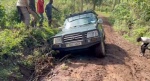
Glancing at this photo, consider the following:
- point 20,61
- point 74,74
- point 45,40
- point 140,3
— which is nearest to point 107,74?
point 74,74

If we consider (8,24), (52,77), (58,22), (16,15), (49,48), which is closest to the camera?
(52,77)

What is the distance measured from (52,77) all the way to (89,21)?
11.6 ft

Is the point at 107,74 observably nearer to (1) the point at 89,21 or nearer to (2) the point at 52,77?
(2) the point at 52,77

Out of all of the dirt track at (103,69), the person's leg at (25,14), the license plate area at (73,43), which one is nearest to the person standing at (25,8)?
the person's leg at (25,14)

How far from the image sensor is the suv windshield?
10602 mm

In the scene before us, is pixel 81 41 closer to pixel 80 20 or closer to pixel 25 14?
pixel 80 20

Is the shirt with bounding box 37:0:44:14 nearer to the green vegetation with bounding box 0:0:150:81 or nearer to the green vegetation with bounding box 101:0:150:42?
Result: the green vegetation with bounding box 0:0:150:81

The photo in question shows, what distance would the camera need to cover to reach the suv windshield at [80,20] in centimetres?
1060

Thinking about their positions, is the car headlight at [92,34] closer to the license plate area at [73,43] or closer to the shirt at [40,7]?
the license plate area at [73,43]

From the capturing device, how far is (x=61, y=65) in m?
8.85

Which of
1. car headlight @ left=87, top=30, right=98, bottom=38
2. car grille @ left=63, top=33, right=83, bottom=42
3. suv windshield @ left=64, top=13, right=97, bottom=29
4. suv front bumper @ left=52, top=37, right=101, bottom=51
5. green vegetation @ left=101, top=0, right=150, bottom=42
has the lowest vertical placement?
green vegetation @ left=101, top=0, right=150, bottom=42

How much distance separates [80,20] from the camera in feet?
35.4

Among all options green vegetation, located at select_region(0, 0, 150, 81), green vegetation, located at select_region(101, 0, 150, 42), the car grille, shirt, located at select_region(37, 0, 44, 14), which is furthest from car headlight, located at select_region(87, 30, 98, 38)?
green vegetation, located at select_region(101, 0, 150, 42)

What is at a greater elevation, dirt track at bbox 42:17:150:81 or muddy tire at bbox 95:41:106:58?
muddy tire at bbox 95:41:106:58
